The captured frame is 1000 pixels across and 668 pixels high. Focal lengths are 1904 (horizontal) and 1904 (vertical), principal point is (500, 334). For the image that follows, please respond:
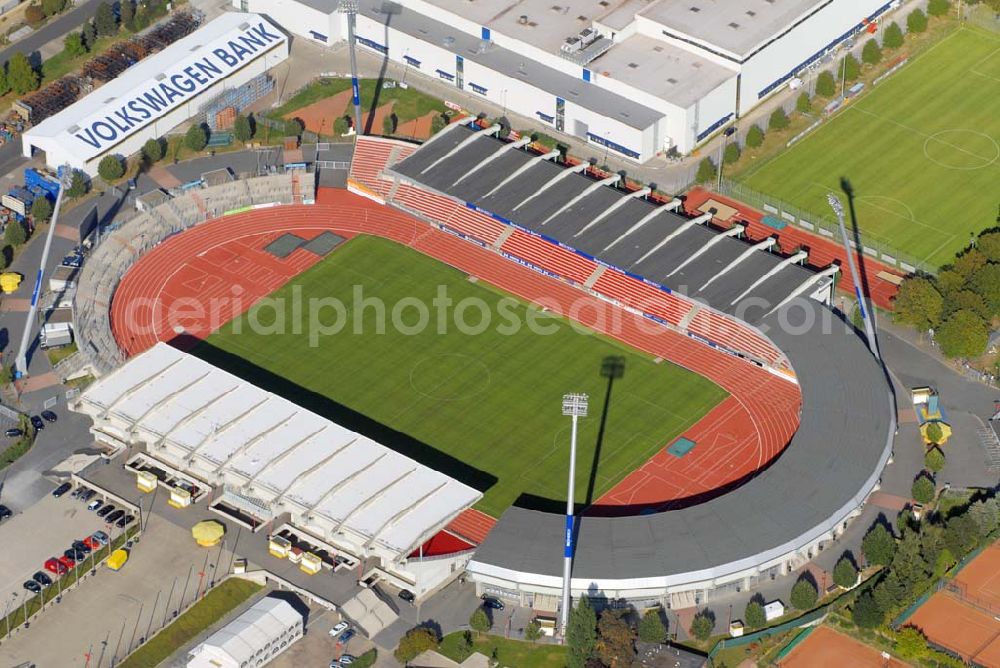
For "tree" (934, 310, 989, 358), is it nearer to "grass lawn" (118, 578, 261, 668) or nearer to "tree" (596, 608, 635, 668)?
"tree" (596, 608, 635, 668)

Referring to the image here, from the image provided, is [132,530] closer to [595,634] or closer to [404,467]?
[404,467]

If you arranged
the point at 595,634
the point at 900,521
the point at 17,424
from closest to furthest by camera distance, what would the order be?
the point at 595,634
the point at 900,521
the point at 17,424

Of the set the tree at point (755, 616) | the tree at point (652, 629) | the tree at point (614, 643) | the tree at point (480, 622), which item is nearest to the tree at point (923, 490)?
the tree at point (755, 616)

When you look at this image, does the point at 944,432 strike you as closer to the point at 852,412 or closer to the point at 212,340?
the point at 852,412

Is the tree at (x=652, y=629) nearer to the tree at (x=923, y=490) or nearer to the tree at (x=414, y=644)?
the tree at (x=414, y=644)

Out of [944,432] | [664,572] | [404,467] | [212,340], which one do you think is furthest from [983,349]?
[212,340]

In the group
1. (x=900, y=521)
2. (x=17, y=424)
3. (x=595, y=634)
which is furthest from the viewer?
(x=17, y=424)

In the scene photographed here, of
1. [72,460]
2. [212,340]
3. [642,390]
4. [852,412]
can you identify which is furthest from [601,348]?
[72,460]

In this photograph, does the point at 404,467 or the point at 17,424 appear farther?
the point at 17,424

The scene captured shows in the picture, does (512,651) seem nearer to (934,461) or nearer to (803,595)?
(803,595)
